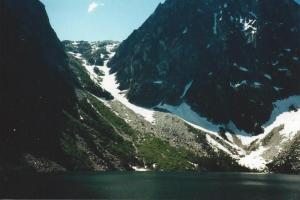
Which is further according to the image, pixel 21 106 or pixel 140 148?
pixel 140 148

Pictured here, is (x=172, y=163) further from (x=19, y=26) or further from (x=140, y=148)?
(x=19, y=26)

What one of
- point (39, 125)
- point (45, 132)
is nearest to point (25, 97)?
point (39, 125)

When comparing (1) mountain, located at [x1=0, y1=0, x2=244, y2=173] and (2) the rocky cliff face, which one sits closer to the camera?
(1) mountain, located at [x1=0, y1=0, x2=244, y2=173]

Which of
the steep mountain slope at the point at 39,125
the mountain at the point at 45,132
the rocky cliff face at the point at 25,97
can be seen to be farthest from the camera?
the rocky cliff face at the point at 25,97

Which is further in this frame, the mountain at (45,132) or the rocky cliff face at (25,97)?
the rocky cliff face at (25,97)

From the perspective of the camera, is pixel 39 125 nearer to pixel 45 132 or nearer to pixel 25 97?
pixel 45 132

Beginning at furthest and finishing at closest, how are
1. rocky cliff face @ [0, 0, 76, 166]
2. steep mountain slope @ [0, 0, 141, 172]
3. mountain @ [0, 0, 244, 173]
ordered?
1. rocky cliff face @ [0, 0, 76, 166]
2. mountain @ [0, 0, 244, 173]
3. steep mountain slope @ [0, 0, 141, 172]

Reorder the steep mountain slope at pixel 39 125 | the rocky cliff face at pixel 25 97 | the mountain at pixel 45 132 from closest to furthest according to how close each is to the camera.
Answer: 1. the steep mountain slope at pixel 39 125
2. the mountain at pixel 45 132
3. the rocky cliff face at pixel 25 97

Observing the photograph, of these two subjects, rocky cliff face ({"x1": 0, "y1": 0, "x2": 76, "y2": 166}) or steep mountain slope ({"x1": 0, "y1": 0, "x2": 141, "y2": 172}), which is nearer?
steep mountain slope ({"x1": 0, "y1": 0, "x2": 141, "y2": 172})

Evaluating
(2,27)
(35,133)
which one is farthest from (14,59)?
(35,133)

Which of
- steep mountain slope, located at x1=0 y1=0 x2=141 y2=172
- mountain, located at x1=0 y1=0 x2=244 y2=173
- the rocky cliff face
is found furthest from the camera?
the rocky cliff face

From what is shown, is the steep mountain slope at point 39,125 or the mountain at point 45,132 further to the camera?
the mountain at point 45,132
